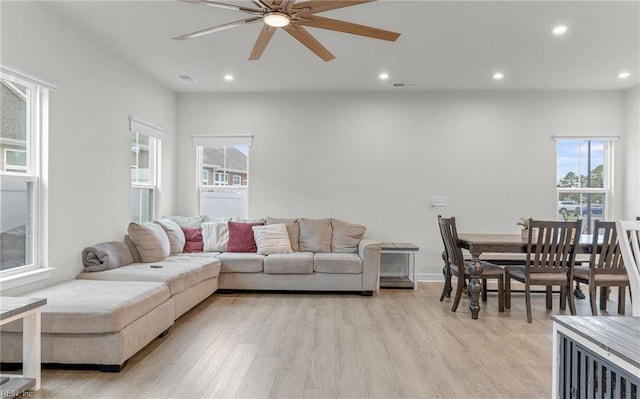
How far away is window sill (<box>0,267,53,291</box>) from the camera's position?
2770 millimetres

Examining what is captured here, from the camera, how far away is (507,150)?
5.55 metres

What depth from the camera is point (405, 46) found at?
12.9ft

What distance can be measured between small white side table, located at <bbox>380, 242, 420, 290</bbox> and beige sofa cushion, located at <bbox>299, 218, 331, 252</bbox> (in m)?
0.78

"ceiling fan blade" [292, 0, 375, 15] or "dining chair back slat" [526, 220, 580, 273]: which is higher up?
"ceiling fan blade" [292, 0, 375, 15]

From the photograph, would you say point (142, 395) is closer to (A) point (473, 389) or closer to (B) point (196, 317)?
(B) point (196, 317)

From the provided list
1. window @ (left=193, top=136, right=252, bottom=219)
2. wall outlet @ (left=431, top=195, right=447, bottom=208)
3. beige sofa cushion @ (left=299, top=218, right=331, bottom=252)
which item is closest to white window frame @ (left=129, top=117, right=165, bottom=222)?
window @ (left=193, top=136, right=252, bottom=219)

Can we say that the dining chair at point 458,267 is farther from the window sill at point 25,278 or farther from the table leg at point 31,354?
the window sill at point 25,278

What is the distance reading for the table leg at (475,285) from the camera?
3754 mm

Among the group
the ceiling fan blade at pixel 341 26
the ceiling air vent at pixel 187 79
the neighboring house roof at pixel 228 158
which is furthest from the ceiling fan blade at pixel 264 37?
the neighboring house roof at pixel 228 158

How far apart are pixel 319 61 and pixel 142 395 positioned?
3.70 meters

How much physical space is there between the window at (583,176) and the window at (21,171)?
21.0 feet

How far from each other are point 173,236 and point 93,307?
7.50 ft

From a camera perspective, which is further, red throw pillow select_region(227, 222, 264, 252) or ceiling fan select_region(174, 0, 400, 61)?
red throw pillow select_region(227, 222, 264, 252)

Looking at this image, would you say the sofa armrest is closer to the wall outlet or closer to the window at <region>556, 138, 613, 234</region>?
the wall outlet
